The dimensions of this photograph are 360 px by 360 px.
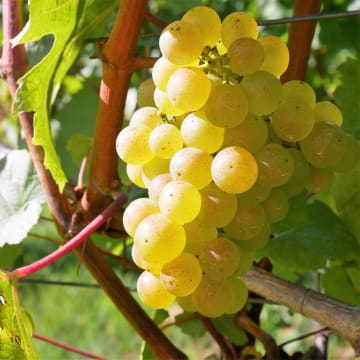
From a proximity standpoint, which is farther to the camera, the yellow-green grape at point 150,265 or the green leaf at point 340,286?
the green leaf at point 340,286

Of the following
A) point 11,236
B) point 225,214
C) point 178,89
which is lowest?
point 11,236

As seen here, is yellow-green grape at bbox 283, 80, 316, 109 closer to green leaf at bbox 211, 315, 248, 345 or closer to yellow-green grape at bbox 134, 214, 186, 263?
yellow-green grape at bbox 134, 214, 186, 263

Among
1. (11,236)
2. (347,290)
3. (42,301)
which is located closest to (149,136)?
(11,236)

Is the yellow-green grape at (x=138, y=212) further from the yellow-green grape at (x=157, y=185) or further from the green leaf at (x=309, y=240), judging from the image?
the green leaf at (x=309, y=240)

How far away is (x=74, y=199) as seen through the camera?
88 centimetres

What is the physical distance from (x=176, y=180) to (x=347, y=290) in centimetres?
44

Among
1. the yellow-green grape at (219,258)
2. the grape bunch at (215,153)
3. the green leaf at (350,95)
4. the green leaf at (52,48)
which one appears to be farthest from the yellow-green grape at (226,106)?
the green leaf at (350,95)

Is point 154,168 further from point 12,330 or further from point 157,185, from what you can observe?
point 12,330

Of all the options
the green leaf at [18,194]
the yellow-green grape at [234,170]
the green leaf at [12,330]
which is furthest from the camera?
the green leaf at [18,194]

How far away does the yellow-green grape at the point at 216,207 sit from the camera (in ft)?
2.00

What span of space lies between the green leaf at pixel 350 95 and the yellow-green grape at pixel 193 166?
35 centimetres

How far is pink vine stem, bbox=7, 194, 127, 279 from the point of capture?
71cm

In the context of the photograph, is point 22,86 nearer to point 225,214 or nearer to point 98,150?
point 98,150

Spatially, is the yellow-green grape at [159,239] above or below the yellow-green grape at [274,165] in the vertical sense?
below
